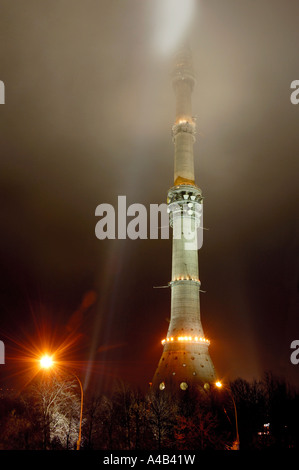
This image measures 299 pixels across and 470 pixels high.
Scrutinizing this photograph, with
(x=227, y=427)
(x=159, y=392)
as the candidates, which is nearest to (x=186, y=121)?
(x=159, y=392)

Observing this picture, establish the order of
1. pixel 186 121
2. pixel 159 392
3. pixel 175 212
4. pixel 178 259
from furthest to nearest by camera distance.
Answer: pixel 186 121
pixel 175 212
pixel 178 259
pixel 159 392

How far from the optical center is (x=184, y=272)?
7338 centimetres

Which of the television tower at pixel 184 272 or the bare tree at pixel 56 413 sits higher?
the television tower at pixel 184 272

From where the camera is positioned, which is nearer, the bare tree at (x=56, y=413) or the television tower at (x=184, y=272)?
the bare tree at (x=56, y=413)

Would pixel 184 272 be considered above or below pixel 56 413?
above

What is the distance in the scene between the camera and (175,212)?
262 feet

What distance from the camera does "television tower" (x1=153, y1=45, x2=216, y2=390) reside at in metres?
67.1

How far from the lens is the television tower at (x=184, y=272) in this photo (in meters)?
67.1

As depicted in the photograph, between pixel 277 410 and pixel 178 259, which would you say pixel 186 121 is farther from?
pixel 277 410

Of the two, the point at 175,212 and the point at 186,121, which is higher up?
the point at 186,121

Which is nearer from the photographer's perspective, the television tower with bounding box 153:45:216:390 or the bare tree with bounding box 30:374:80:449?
the bare tree with bounding box 30:374:80:449

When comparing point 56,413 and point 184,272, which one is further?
point 184,272

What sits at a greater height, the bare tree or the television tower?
the television tower
